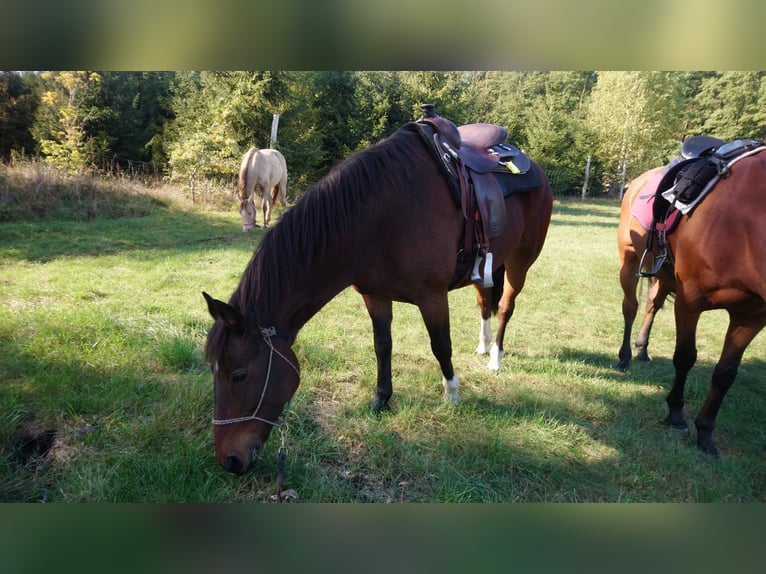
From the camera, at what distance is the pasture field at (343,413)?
6.43 ft

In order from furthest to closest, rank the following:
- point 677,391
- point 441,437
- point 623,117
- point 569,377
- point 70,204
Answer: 1. point 623,117
2. point 70,204
3. point 569,377
4. point 677,391
5. point 441,437

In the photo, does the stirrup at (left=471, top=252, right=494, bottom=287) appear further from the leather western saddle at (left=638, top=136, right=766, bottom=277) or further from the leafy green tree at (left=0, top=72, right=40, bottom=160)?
the leafy green tree at (left=0, top=72, right=40, bottom=160)

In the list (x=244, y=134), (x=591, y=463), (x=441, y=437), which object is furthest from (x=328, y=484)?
(x=244, y=134)

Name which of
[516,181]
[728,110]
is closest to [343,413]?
[516,181]

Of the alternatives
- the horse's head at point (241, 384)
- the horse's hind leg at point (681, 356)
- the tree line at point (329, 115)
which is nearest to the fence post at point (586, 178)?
the tree line at point (329, 115)

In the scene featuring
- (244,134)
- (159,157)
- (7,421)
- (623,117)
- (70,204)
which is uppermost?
(623,117)

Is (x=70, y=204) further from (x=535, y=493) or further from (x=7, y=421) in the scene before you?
(x=535, y=493)

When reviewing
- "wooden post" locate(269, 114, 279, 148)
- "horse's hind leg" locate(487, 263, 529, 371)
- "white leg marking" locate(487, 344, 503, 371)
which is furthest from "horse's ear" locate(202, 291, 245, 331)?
"wooden post" locate(269, 114, 279, 148)

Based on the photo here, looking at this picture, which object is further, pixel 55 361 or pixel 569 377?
pixel 569 377

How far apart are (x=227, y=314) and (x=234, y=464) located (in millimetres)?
672

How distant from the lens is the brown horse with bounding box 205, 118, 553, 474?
66.7 inches

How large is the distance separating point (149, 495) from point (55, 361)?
151 cm

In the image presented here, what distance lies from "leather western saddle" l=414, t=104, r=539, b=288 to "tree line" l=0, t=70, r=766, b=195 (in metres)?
0.49

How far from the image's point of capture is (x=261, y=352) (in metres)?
1.74
